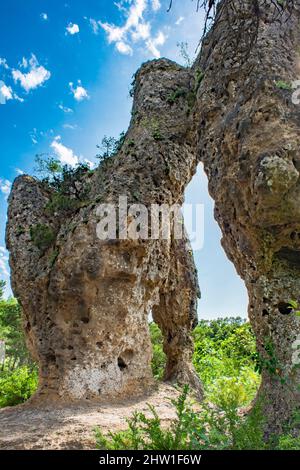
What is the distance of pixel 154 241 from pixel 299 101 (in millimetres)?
4250

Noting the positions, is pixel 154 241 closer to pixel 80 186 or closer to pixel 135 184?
pixel 135 184

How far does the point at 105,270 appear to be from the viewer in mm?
8133

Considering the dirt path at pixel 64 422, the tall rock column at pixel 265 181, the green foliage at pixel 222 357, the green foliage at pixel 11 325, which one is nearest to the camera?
the dirt path at pixel 64 422

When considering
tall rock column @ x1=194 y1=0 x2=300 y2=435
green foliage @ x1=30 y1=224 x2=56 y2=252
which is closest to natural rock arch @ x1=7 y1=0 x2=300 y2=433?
tall rock column @ x1=194 y1=0 x2=300 y2=435

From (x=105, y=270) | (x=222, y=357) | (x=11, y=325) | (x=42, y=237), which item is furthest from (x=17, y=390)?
(x=11, y=325)

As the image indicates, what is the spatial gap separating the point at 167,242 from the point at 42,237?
118 inches

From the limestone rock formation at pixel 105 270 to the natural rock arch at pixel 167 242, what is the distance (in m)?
0.03

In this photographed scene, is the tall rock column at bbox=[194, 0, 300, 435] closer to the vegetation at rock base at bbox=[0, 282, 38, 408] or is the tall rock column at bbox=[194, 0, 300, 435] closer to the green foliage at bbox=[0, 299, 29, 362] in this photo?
the vegetation at rock base at bbox=[0, 282, 38, 408]

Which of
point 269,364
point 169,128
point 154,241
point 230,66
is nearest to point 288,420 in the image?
point 269,364

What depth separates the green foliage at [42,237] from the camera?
30.3 feet

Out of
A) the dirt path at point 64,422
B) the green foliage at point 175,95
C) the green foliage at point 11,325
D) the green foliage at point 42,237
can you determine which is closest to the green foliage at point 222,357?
the dirt path at point 64,422

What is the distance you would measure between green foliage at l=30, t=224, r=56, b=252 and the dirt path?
3.45m

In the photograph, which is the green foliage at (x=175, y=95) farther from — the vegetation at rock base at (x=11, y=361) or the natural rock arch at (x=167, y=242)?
the vegetation at rock base at (x=11, y=361)

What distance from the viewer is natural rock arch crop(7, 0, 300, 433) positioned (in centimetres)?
634
